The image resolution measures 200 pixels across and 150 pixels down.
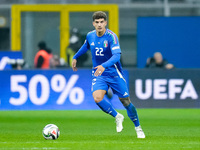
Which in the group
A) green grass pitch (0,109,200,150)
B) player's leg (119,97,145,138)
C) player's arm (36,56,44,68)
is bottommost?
green grass pitch (0,109,200,150)

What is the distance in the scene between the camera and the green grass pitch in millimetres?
9656

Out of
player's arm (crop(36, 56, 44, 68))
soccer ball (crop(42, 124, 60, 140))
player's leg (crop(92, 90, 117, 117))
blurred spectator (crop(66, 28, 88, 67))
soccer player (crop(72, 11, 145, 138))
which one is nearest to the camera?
soccer ball (crop(42, 124, 60, 140))

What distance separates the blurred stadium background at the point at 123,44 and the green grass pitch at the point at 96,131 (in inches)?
16.7

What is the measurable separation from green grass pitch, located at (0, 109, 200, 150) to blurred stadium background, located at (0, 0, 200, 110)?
16.7 inches

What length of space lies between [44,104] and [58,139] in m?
6.56

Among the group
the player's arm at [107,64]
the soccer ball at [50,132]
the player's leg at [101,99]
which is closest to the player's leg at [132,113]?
the player's leg at [101,99]

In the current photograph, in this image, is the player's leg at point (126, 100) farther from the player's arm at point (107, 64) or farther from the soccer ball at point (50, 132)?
the soccer ball at point (50, 132)

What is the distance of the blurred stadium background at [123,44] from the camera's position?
56.3 feet

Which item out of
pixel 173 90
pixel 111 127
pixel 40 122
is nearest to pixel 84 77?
pixel 173 90

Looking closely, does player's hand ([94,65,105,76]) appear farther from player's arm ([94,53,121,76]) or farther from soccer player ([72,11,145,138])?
soccer player ([72,11,145,138])

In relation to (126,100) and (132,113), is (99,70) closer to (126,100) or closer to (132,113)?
(126,100)

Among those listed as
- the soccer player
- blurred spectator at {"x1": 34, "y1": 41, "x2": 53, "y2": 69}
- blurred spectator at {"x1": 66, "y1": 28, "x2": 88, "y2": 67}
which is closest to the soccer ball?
the soccer player

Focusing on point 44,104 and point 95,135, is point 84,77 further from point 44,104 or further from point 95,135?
point 95,135

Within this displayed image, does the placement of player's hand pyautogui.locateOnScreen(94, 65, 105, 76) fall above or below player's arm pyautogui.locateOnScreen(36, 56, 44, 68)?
above
